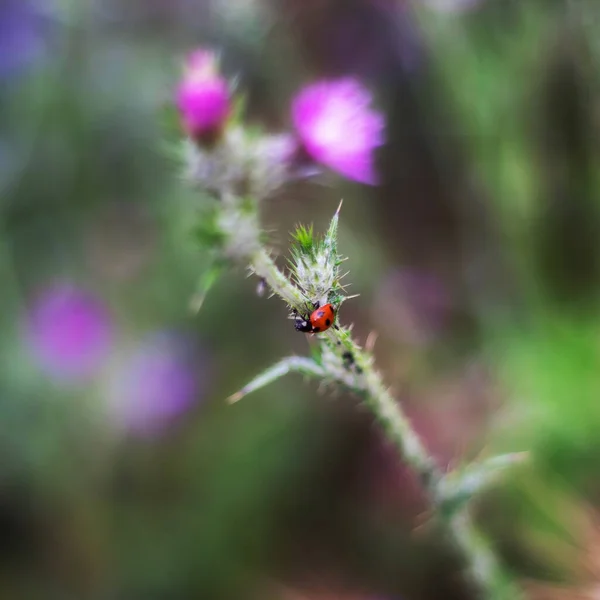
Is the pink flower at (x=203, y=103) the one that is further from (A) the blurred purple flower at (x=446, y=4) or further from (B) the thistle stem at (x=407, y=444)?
(A) the blurred purple flower at (x=446, y=4)

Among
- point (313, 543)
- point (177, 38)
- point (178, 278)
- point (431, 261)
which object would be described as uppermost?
point (177, 38)

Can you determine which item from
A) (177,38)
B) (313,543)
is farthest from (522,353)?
(177,38)

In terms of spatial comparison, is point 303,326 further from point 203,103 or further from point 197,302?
point 197,302

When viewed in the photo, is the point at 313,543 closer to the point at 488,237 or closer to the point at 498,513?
the point at 498,513

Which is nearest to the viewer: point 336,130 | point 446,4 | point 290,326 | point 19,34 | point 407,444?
point 407,444

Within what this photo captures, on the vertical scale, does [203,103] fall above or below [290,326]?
below

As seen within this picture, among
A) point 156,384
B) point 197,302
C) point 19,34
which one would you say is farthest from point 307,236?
point 19,34
